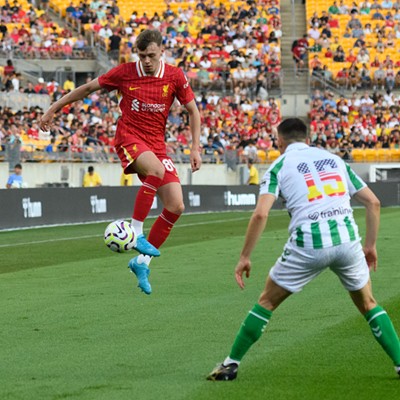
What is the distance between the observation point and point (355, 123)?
149 feet

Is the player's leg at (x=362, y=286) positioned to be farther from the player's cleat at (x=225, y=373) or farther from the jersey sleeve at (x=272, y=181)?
the player's cleat at (x=225, y=373)

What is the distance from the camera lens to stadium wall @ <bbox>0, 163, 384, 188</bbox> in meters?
32.2

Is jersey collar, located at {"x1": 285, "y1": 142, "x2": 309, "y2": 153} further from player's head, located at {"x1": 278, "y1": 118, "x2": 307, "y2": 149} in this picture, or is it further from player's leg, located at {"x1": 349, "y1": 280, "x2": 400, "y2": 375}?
player's leg, located at {"x1": 349, "y1": 280, "x2": 400, "y2": 375}

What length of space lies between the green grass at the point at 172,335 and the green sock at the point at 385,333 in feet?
0.59

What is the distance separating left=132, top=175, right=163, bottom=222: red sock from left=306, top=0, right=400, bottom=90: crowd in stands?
120 ft

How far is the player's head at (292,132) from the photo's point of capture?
741cm

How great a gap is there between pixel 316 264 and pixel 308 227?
0.78ft

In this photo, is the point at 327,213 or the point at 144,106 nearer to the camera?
the point at 327,213

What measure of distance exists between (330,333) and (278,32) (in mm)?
40899

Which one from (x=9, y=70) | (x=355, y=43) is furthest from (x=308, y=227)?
(x=355, y=43)

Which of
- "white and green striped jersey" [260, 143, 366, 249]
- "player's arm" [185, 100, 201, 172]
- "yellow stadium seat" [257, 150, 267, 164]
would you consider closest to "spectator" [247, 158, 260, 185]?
"yellow stadium seat" [257, 150, 267, 164]

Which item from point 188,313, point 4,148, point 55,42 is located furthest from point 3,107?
point 188,313

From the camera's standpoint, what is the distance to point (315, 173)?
7.29 meters

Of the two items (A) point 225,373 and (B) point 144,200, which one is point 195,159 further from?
(A) point 225,373
